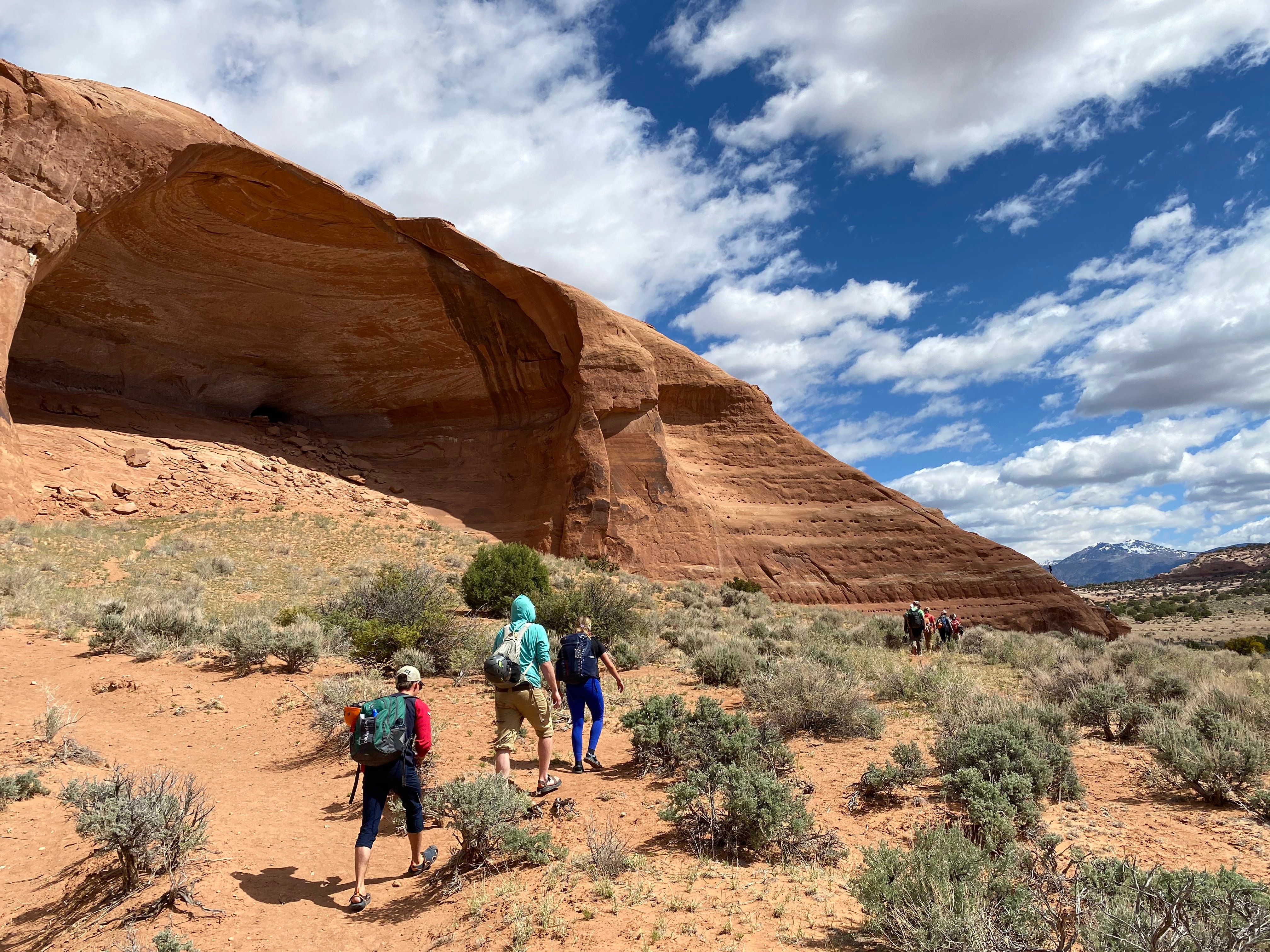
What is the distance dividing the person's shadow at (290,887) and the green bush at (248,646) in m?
5.18

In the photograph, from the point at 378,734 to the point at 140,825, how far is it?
1.49 metres

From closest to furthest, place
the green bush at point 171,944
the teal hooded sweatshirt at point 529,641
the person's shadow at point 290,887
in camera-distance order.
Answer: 1. the green bush at point 171,944
2. the person's shadow at point 290,887
3. the teal hooded sweatshirt at point 529,641

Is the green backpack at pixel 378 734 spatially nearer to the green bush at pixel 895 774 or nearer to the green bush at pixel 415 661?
the green bush at pixel 895 774

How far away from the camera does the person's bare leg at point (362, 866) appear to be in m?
4.41

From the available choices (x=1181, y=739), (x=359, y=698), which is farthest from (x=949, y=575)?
(x=359, y=698)

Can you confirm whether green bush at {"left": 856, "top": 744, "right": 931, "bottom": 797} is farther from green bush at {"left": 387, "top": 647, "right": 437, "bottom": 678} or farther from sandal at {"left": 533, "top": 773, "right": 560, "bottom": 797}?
A: green bush at {"left": 387, "top": 647, "right": 437, "bottom": 678}

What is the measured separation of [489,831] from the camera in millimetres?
4602

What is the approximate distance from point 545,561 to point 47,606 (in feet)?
38.5

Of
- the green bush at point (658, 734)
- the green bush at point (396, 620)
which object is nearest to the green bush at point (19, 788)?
the green bush at point (396, 620)

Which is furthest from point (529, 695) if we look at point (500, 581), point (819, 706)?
point (500, 581)

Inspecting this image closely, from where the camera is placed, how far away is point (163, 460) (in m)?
20.7

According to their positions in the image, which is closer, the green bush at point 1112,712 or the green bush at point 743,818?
the green bush at point 743,818

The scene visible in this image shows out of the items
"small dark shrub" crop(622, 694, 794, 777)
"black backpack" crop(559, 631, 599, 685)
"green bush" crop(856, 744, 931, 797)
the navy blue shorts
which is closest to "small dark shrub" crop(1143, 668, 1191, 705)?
"green bush" crop(856, 744, 931, 797)

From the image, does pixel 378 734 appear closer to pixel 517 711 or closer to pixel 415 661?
pixel 517 711
